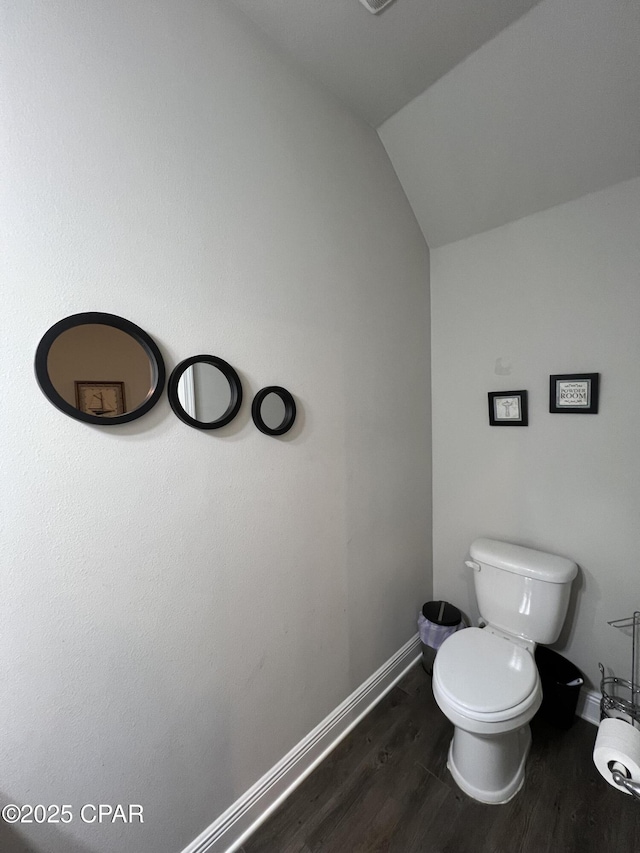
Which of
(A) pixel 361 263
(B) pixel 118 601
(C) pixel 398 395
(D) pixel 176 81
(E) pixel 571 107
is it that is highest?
(E) pixel 571 107

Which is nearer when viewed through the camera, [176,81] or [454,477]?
[176,81]

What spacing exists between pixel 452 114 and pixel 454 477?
166cm

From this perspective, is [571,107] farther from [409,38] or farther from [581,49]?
[409,38]

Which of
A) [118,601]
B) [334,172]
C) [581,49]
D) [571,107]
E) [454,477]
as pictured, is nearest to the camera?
[118,601]

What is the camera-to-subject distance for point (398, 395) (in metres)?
1.74

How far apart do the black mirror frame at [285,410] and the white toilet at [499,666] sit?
111 centimetres

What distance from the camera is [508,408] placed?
66.8 inches

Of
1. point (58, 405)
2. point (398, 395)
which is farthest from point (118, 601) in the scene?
point (398, 395)

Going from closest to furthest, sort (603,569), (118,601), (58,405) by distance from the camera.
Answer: (58,405) < (118,601) < (603,569)

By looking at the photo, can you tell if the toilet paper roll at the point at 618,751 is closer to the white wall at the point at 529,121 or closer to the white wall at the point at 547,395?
the white wall at the point at 547,395

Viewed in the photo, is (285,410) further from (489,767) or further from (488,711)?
(489,767)

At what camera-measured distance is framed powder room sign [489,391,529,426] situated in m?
1.65

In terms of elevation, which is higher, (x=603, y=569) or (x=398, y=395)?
(x=398, y=395)

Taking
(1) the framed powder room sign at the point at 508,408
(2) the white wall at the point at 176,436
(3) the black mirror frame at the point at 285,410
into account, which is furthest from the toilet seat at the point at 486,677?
(3) the black mirror frame at the point at 285,410
